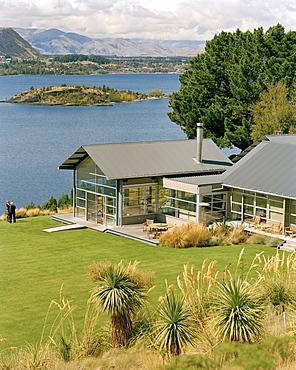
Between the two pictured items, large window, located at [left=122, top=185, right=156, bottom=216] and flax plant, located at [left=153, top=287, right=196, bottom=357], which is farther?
large window, located at [left=122, top=185, right=156, bottom=216]

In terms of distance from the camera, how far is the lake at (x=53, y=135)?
48.9 meters

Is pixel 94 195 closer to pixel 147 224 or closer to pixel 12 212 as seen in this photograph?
pixel 147 224

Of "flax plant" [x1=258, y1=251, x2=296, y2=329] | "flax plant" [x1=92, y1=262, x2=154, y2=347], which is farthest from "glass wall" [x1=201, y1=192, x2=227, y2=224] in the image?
"flax plant" [x1=92, y1=262, x2=154, y2=347]

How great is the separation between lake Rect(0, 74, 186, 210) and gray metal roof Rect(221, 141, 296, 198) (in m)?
19.1

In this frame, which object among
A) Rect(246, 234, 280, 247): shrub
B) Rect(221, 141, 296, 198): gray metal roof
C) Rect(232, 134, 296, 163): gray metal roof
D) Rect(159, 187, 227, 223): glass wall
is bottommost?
Rect(246, 234, 280, 247): shrub

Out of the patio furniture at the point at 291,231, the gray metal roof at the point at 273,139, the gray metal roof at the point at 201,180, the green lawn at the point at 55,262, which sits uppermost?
the gray metal roof at the point at 273,139

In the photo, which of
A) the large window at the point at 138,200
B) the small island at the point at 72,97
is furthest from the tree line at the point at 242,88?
the small island at the point at 72,97

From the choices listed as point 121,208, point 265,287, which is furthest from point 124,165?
point 265,287

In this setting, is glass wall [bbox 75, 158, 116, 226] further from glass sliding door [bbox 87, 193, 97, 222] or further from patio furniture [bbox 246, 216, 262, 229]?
patio furniture [bbox 246, 216, 262, 229]

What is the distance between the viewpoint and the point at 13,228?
27.5m

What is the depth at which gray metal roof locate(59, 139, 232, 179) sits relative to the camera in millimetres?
27344

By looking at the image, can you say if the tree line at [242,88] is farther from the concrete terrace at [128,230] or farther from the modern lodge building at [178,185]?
the concrete terrace at [128,230]

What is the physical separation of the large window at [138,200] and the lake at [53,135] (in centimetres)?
1533

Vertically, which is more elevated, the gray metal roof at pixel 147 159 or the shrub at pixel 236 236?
the gray metal roof at pixel 147 159
